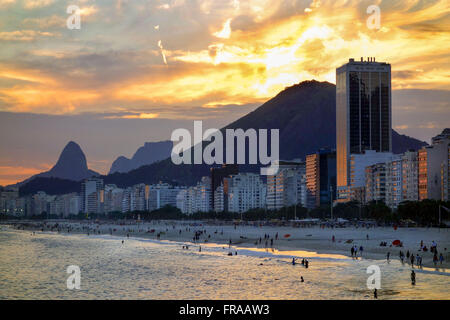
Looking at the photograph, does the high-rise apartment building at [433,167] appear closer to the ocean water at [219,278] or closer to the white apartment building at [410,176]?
the white apartment building at [410,176]

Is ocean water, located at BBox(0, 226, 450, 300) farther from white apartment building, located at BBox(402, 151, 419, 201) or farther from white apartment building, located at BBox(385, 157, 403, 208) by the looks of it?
white apartment building, located at BBox(385, 157, 403, 208)

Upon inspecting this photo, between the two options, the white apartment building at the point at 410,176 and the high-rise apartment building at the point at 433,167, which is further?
the white apartment building at the point at 410,176

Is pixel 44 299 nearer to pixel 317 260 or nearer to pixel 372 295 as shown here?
pixel 372 295

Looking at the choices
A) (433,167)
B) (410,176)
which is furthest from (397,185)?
(433,167)

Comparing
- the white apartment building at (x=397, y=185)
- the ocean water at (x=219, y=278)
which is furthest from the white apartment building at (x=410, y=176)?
the ocean water at (x=219, y=278)

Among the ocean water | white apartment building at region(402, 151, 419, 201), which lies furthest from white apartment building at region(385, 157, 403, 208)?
the ocean water

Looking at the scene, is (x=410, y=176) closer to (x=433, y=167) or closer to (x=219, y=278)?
(x=433, y=167)

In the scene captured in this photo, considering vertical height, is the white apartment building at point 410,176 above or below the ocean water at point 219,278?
above
